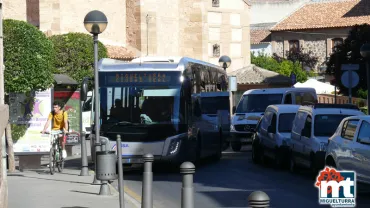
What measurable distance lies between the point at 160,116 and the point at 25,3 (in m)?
30.2

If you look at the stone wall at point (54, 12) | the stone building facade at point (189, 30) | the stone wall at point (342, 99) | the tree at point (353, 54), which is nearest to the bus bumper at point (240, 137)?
the tree at point (353, 54)

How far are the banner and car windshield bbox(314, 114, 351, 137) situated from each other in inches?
253

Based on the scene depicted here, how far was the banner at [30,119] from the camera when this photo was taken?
22266 millimetres

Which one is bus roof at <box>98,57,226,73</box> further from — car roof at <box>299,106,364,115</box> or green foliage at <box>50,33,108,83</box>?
green foliage at <box>50,33,108,83</box>

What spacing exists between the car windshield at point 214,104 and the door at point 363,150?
856 centimetres

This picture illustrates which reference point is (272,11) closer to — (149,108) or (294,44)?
(294,44)

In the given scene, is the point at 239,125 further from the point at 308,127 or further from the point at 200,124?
the point at 308,127

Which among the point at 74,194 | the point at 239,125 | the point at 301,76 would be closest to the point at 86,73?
the point at 239,125

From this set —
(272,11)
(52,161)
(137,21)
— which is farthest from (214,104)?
(272,11)

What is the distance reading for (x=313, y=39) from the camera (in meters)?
90.1

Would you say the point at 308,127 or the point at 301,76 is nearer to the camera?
the point at 308,127

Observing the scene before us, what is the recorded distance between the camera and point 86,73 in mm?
43844

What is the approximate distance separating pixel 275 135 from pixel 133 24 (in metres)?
34.6

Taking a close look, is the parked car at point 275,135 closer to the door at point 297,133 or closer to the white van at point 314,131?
the door at point 297,133
